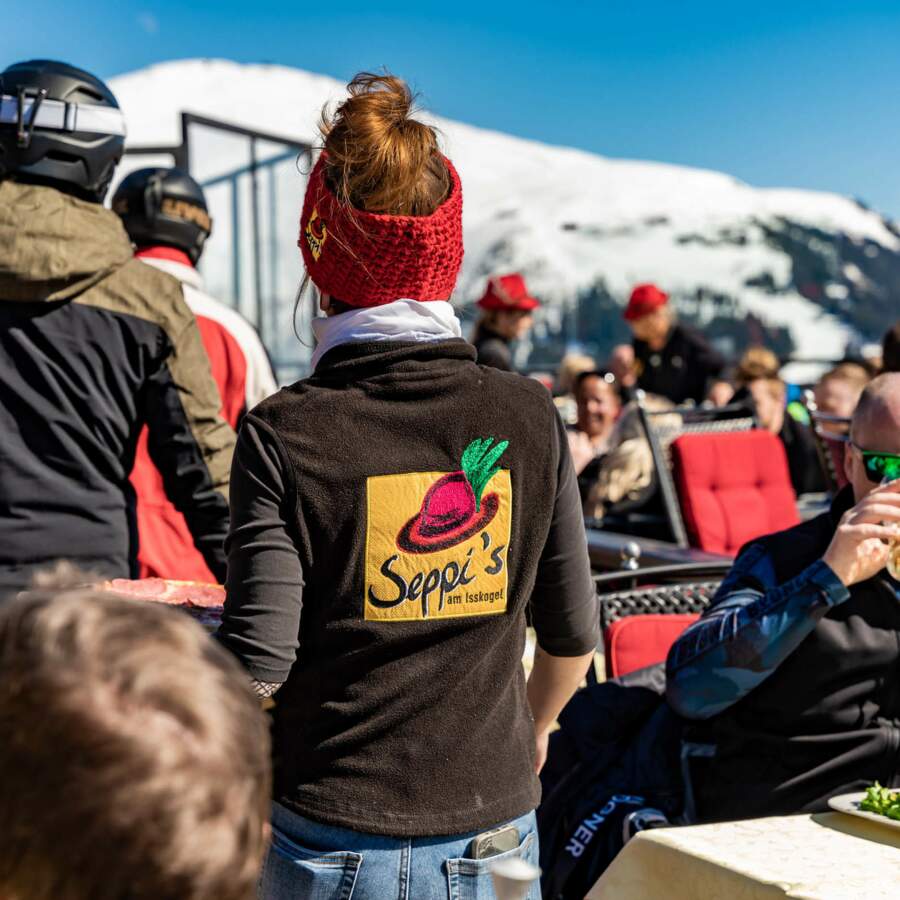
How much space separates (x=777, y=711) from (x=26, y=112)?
1793 mm

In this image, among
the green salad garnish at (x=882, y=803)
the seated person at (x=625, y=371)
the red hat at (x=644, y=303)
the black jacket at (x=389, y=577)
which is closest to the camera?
the black jacket at (x=389, y=577)

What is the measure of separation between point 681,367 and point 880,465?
17.7 feet

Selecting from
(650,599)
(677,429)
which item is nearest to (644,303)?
(677,429)

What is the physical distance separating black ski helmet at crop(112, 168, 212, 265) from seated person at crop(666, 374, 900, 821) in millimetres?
1663

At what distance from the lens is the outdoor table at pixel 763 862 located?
162cm

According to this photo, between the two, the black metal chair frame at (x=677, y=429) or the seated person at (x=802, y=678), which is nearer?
the seated person at (x=802, y=678)

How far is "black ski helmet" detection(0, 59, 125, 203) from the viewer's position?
221 cm

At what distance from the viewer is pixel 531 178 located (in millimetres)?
15328

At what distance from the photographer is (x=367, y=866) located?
1.47 m

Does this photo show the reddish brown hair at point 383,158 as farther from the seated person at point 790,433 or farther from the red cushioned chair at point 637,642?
the seated person at point 790,433

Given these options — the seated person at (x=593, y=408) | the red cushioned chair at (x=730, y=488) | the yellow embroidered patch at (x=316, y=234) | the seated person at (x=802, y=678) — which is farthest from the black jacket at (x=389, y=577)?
the seated person at (x=593, y=408)

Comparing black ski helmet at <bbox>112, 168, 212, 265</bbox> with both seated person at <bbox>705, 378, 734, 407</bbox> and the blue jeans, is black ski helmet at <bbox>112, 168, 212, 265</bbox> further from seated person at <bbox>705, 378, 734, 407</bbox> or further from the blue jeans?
seated person at <bbox>705, 378, 734, 407</bbox>

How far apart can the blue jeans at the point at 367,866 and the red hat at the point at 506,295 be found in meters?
4.53

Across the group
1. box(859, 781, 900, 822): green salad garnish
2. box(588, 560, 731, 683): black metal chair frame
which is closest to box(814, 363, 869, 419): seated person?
box(588, 560, 731, 683): black metal chair frame
